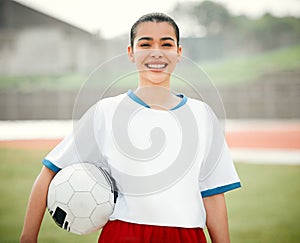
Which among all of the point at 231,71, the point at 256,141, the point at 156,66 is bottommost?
the point at 256,141

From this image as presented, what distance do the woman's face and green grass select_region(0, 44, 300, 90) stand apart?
66.5ft

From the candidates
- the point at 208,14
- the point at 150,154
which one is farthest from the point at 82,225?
the point at 208,14

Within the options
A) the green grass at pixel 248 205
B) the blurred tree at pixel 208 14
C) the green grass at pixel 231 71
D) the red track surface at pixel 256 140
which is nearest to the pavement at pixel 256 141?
the red track surface at pixel 256 140

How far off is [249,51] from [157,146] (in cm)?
2301

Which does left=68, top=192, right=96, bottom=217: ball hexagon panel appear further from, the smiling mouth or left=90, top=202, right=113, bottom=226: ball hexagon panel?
the smiling mouth

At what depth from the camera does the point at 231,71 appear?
24188 millimetres

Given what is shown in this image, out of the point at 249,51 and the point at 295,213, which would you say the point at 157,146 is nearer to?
the point at 295,213

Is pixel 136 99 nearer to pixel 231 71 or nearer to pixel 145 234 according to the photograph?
pixel 145 234

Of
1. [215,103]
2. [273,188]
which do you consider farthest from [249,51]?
[215,103]

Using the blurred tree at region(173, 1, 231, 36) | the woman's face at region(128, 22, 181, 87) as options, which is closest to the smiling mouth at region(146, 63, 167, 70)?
the woman's face at region(128, 22, 181, 87)

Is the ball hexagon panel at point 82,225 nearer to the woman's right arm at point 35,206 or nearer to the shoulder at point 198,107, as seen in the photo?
the woman's right arm at point 35,206

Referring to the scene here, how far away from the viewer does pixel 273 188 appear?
6141 mm

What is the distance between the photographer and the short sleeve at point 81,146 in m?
1.92

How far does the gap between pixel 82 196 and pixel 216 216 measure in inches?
19.7
